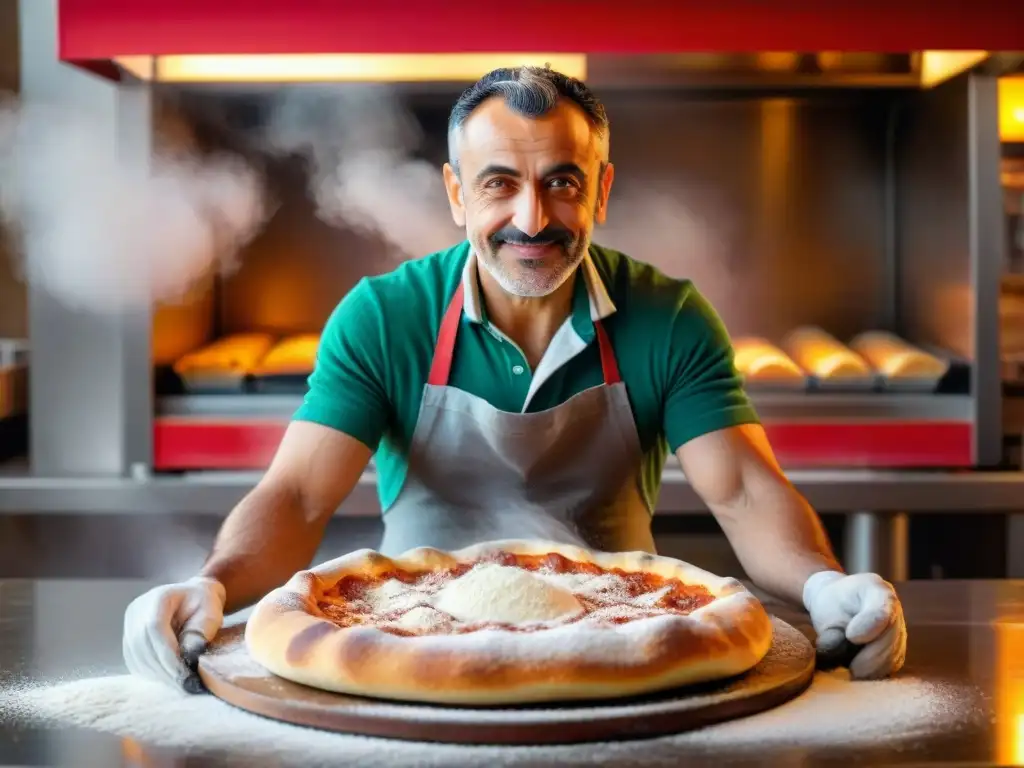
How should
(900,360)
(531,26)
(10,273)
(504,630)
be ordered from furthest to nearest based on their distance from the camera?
1. (10,273)
2. (900,360)
3. (531,26)
4. (504,630)

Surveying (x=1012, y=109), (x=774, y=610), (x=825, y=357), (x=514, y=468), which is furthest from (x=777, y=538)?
(x=1012, y=109)

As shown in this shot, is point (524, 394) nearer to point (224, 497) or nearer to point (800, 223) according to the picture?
point (224, 497)

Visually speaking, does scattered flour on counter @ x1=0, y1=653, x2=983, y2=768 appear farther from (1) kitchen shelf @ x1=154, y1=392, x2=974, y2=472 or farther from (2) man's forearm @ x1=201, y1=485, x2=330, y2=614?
(1) kitchen shelf @ x1=154, y1=392, x2=974, y2=472

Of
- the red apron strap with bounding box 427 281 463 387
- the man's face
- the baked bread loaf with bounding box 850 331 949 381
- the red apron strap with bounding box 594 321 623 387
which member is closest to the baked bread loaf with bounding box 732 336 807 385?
the baked bread loaf with bounding box 850 331 949 381

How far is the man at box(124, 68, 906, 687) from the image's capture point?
6.07 ft

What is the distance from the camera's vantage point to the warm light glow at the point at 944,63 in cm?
281

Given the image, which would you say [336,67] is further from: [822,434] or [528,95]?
[822,434]

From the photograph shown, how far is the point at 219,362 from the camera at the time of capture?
9.95 ft

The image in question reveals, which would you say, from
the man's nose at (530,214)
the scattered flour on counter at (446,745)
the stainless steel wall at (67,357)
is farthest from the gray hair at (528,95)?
the stainless steel wall at (67,357)

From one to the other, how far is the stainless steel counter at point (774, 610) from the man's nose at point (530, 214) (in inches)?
23.9

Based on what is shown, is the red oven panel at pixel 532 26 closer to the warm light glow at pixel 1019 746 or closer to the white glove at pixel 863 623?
the white glove at pixel 863 623

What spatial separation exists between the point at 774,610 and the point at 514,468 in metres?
0.50

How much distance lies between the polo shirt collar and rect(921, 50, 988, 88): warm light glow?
114 cm

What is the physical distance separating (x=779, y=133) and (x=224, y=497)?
1.64m
